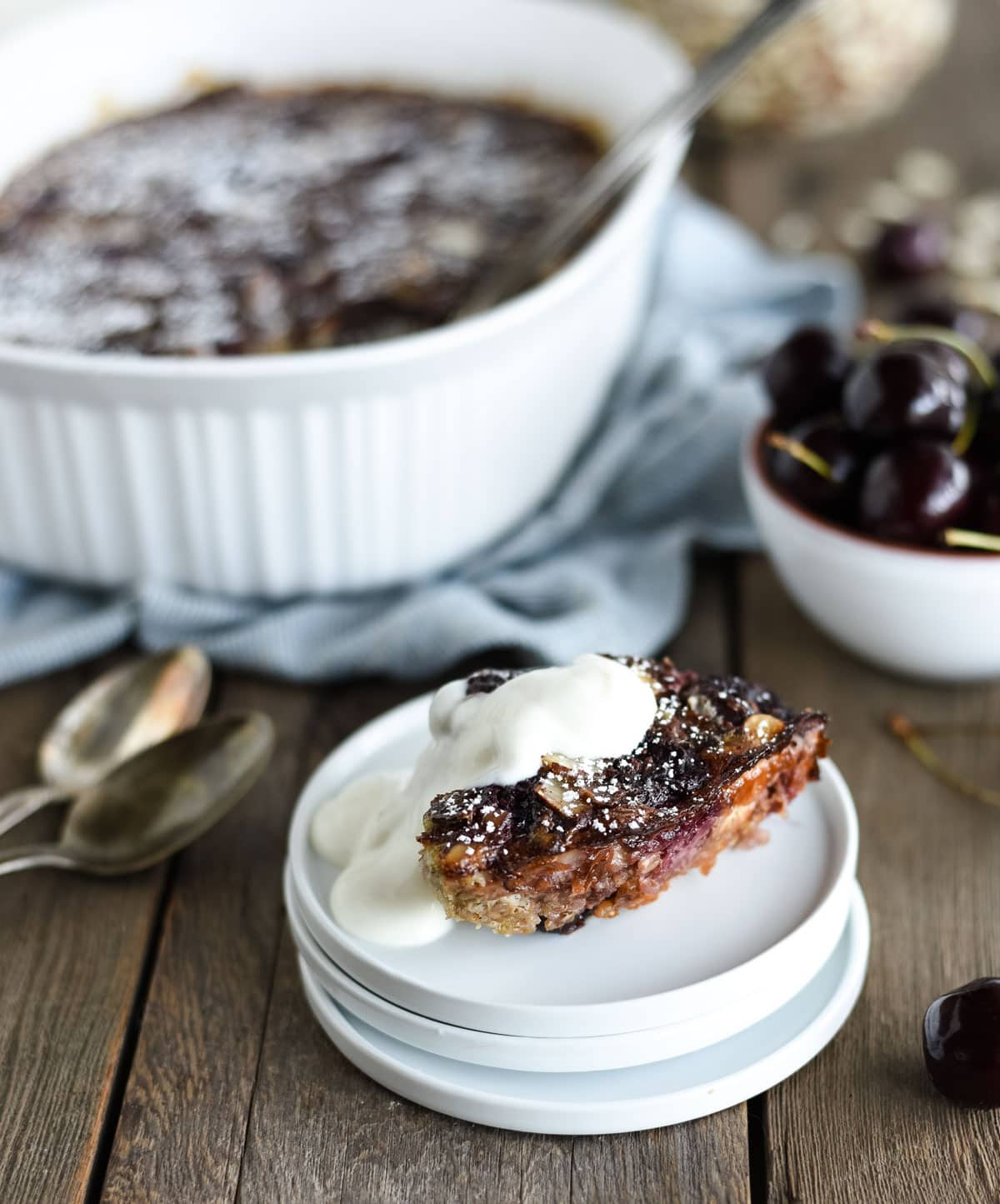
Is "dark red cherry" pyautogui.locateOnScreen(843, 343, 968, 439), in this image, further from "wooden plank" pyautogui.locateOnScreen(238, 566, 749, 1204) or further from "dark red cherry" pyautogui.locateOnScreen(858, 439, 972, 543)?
"wooden plank" pyautogui.locateOnScreen(238, 566, 749, 1204)

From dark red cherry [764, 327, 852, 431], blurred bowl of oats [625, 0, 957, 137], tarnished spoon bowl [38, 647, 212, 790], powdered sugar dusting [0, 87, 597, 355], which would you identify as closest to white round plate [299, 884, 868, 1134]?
tarnished spoon bowl [38, 647, 212, 790]

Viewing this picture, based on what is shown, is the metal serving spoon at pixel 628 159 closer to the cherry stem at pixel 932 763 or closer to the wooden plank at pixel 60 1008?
the cherry stem at pixel 932 763

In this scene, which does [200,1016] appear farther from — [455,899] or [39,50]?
[39,50]

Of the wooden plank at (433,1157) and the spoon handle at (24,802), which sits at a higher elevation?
the wooden plank at (433,1157)

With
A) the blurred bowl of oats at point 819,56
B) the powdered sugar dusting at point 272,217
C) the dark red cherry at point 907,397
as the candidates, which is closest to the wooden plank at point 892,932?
the dark red cherry at point 907,397

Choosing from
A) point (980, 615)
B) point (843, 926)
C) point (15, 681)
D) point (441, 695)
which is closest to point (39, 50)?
point (15, 681)

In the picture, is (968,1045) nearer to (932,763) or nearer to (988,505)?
(932,763)
